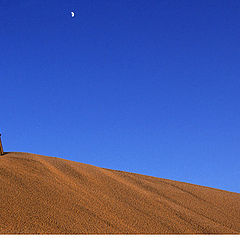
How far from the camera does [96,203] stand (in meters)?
5.68

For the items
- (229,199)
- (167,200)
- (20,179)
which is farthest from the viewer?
(229,199)

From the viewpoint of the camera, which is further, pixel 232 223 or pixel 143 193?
pixel 143 193

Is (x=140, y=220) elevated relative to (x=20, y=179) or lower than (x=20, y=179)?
lower

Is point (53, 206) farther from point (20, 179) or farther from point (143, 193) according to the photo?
point (143, 193)

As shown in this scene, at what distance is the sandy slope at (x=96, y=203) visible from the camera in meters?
4.61

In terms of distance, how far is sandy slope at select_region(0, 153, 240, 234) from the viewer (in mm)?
4609

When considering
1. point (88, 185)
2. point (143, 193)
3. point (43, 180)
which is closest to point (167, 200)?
point (143, 193)

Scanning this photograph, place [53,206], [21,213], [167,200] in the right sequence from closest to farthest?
[21,213], [53,206], [167,200]

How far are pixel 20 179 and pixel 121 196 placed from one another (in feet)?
6.46

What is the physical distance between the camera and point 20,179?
5844 millimetres

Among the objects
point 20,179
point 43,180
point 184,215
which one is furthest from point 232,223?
point 20,179

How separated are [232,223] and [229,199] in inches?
81.8

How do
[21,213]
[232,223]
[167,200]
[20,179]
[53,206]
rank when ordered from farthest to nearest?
[167,200] → [232,223] → [20,179] → [53,206] → [21,213]

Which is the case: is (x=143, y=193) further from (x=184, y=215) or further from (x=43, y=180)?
(x=43, y=180)
